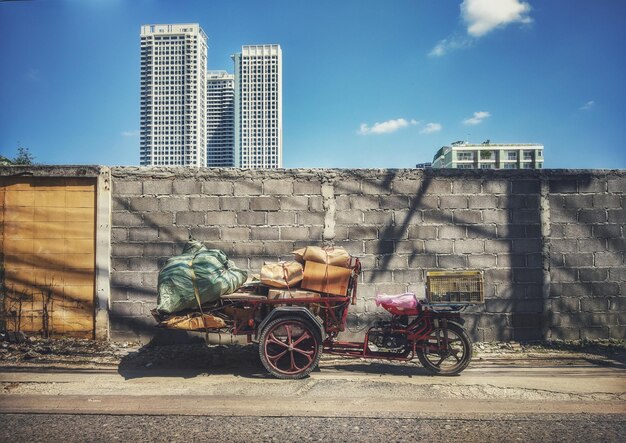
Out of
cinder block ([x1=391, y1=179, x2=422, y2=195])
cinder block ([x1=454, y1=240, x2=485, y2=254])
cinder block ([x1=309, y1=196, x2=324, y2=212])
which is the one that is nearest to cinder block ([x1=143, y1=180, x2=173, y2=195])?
cinder block ([x1=309, y1=196, x2=324, y2=212])

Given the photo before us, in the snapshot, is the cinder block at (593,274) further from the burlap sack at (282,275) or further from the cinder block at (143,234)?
the cinder block at (143,234)

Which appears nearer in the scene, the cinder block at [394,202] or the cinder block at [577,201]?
the cinder block at [394,202]

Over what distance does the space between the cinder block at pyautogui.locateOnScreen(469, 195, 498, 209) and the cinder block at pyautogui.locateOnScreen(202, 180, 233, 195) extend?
11.9 ft

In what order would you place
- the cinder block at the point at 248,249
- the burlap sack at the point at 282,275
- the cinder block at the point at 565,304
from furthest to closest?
the cinder block at the point at 565,304 < the cinder block at the point at 248,249 < the burlap sack at the point at 282,275

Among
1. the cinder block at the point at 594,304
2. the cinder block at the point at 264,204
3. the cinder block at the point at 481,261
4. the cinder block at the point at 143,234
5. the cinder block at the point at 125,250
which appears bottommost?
the cinder block at the point at 594,304

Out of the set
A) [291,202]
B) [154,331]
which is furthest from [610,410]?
[154,331]

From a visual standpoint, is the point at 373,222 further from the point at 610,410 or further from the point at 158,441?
the point at 158,441

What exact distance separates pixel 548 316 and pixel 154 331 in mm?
5853

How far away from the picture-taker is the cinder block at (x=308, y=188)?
266 inches

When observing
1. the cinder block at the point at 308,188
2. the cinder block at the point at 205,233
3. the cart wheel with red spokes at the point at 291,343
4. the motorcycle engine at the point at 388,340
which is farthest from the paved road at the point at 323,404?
the cinder block at the point at 308,188

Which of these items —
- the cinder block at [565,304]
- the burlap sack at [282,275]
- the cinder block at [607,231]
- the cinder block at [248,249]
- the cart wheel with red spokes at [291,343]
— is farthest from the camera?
the cinder block at [607,231]

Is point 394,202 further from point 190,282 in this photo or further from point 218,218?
point 190,282

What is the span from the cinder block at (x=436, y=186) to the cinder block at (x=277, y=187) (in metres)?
Result: 2.01

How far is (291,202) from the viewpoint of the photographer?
6.76m
